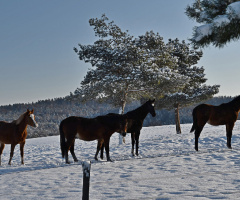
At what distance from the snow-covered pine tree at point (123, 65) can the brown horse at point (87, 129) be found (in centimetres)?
767

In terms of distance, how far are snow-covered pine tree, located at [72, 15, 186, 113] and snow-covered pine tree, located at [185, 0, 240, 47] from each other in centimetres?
1105

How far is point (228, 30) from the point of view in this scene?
6.96 metres

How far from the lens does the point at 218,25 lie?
6504 millimetres

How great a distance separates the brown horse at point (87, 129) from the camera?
1134cm

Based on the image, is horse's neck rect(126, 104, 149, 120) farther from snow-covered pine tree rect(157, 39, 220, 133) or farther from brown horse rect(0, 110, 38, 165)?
snow-covered pine tree rect(157, 39, 220, 133)

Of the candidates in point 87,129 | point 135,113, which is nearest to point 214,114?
point 135,113

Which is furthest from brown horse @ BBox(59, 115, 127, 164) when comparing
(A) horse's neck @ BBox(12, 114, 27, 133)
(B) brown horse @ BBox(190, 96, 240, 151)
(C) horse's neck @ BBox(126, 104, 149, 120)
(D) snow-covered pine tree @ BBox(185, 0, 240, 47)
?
(D) snow-covered pine tree @ BBox(185, 0, 240, 47)

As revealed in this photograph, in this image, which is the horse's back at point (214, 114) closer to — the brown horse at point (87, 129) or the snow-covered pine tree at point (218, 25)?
the brown horse at point (87, 129)

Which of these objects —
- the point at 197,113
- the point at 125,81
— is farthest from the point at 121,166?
the point at 125,81

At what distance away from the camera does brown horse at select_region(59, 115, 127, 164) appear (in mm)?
11344

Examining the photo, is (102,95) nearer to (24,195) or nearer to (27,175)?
(27,175)

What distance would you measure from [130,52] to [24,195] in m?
13.6

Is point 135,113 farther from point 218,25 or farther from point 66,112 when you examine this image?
point 66,112

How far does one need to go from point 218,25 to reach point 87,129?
6821mm
